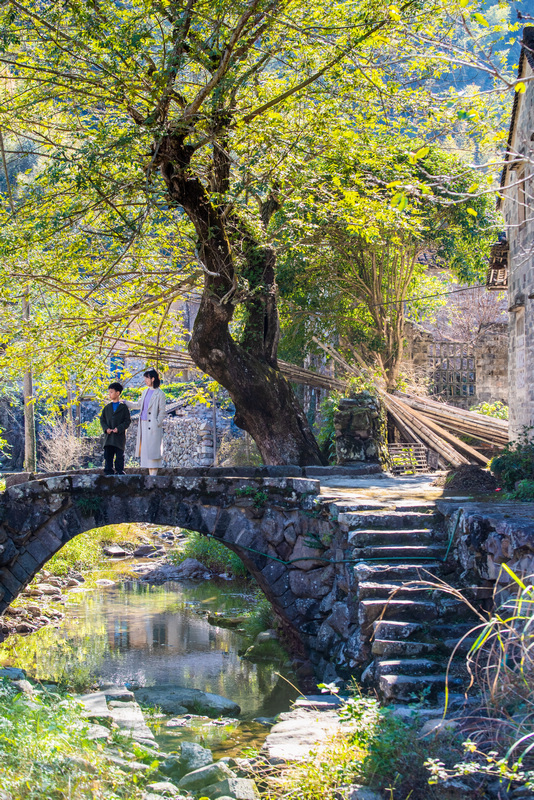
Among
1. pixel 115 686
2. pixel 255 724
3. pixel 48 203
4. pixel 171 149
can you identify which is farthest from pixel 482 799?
pixel 48 203

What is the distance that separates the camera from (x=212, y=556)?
14.5 meters

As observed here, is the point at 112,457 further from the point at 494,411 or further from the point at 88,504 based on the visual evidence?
the point at 494,411

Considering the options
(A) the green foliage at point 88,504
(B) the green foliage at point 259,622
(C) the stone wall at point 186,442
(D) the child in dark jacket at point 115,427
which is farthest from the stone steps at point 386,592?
(C) the stone wall at point 186,442

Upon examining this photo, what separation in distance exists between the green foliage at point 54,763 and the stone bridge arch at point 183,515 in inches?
128

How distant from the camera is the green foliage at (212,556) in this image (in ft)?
44.5

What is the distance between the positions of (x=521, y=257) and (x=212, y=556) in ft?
26.9

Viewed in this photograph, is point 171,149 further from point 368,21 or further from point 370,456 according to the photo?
point 370,456

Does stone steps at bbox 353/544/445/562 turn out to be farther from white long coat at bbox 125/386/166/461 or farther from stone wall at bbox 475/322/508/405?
stone wall at bbox 475/322/508/405

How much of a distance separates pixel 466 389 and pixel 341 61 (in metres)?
13.7

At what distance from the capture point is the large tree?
25.2ft

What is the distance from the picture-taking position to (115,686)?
7.20 m

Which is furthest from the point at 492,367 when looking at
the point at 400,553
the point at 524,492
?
the point at 400,553

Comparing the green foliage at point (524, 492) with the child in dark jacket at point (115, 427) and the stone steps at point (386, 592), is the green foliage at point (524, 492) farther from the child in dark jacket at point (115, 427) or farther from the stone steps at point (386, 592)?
the child in dark jacket at point (115, 427)

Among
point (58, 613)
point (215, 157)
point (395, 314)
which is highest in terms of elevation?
point (215, 157)
